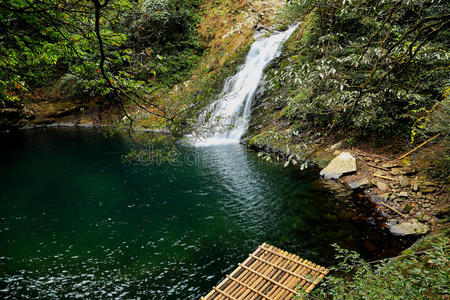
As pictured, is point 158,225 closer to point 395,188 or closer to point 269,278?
point 269,278

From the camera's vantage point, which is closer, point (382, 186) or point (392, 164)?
point (382, 186)

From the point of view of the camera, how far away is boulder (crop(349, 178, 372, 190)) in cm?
858

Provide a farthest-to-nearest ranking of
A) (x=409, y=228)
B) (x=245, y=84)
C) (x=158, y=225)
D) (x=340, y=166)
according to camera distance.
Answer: (x=245, y=84), (x=340, y=166), (x=158, y=225), (x=409, y=228)

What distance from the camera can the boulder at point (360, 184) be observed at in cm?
858

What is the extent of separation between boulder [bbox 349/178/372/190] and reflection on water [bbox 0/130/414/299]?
36.1 inches

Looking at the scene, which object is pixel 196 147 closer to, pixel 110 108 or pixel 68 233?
pixel 68 233

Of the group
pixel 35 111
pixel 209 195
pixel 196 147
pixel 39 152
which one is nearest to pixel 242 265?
pixel 209 195

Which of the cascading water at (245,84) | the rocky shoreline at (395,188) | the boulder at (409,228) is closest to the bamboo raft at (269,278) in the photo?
the boulder at (409,228)

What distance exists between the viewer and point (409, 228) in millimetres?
6293

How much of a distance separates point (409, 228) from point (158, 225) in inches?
280

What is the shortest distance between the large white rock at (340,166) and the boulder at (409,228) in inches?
125

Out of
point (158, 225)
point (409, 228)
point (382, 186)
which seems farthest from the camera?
point (382, 186)


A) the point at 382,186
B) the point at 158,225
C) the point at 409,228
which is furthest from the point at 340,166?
the point at 158,225

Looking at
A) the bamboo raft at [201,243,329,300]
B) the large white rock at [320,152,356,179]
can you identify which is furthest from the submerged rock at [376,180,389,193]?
the bamboo raft at [201,243,329,300]
